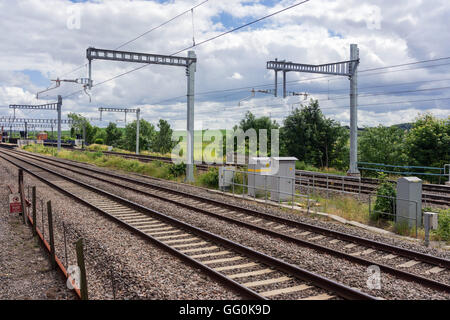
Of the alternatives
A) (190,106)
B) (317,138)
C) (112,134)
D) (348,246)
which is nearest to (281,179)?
(348,246)

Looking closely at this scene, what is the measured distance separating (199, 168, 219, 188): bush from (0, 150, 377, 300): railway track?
8059mm

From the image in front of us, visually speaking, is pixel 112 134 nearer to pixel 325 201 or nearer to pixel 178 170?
pixel 178 170

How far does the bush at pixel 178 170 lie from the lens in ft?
83.5

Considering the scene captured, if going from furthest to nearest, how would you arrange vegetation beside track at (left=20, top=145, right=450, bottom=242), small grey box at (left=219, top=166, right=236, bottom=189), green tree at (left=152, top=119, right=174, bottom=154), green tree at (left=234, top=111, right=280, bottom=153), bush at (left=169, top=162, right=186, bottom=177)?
1. green tree at (left=152, top=119, right=174, bottom=154)
2. green tree at (left=234, top=111, right=280, bottom=153)
3. bush at (left=169, top=162, right=186, bottom=177)
4. small grey box at (left=219, top=166, right=236, bottom=189)
5. vegetation beside track at (left=20, top=145, right=450, bottom=242)

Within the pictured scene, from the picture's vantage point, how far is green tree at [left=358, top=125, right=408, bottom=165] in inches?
1194

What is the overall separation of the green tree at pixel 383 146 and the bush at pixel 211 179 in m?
15.4

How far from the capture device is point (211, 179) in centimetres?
2131

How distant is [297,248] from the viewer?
927cm

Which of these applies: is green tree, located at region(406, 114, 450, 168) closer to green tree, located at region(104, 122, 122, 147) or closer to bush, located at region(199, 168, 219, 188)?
bush, located at region(199, 168, 219, 188)

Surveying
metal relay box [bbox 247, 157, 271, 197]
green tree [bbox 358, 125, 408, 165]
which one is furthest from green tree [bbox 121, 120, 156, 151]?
metal relay box [bbox 247, 157, 271, 197]

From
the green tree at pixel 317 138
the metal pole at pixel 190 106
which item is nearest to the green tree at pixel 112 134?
the green tree at pixel 317 138

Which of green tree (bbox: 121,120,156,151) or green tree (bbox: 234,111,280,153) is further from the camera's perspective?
green tree (bbox: 121,120,156,151)

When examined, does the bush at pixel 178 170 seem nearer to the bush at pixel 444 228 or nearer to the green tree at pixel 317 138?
the green tree at pixel 317 138

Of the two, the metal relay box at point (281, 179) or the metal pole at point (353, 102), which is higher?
the metal pole at point (353, 102)
